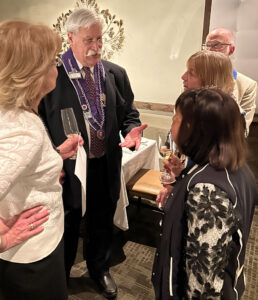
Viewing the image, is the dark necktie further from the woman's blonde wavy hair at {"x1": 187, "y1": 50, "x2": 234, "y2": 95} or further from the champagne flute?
the woman's blonde wavy hair at {"x1": 187, "y1": 50, "x2": 234, "y2": 95}

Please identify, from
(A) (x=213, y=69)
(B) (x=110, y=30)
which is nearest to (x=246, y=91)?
(A) (x=213, y=69)

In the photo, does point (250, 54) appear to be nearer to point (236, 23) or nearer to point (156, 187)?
point (236, 23)

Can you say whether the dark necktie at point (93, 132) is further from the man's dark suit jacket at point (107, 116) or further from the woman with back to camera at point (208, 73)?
the woman with back to camera at point (208, 73)

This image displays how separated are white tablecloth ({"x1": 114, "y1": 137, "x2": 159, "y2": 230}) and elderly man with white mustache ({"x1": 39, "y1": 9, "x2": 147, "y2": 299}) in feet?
1.36

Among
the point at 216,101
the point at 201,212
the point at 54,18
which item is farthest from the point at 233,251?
the point at 54,18

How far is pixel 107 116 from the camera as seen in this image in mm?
1575

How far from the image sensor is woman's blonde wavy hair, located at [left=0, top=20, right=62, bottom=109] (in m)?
0.80

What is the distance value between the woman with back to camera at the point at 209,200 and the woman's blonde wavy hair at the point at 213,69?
0.52 metres

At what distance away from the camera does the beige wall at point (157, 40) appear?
3285 mm

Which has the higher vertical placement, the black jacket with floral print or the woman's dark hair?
the woman's dark hair

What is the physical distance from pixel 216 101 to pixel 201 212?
364 millimetres

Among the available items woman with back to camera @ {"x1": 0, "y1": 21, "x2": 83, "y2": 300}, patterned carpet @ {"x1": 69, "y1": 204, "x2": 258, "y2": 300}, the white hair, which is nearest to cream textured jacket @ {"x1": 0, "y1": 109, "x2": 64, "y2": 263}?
woman with back to camera @ {"x1": 0, "y1": 21, "x2": 83, "y2": 300}

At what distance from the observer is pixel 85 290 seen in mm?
1964

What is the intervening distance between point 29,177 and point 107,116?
2.66ft
